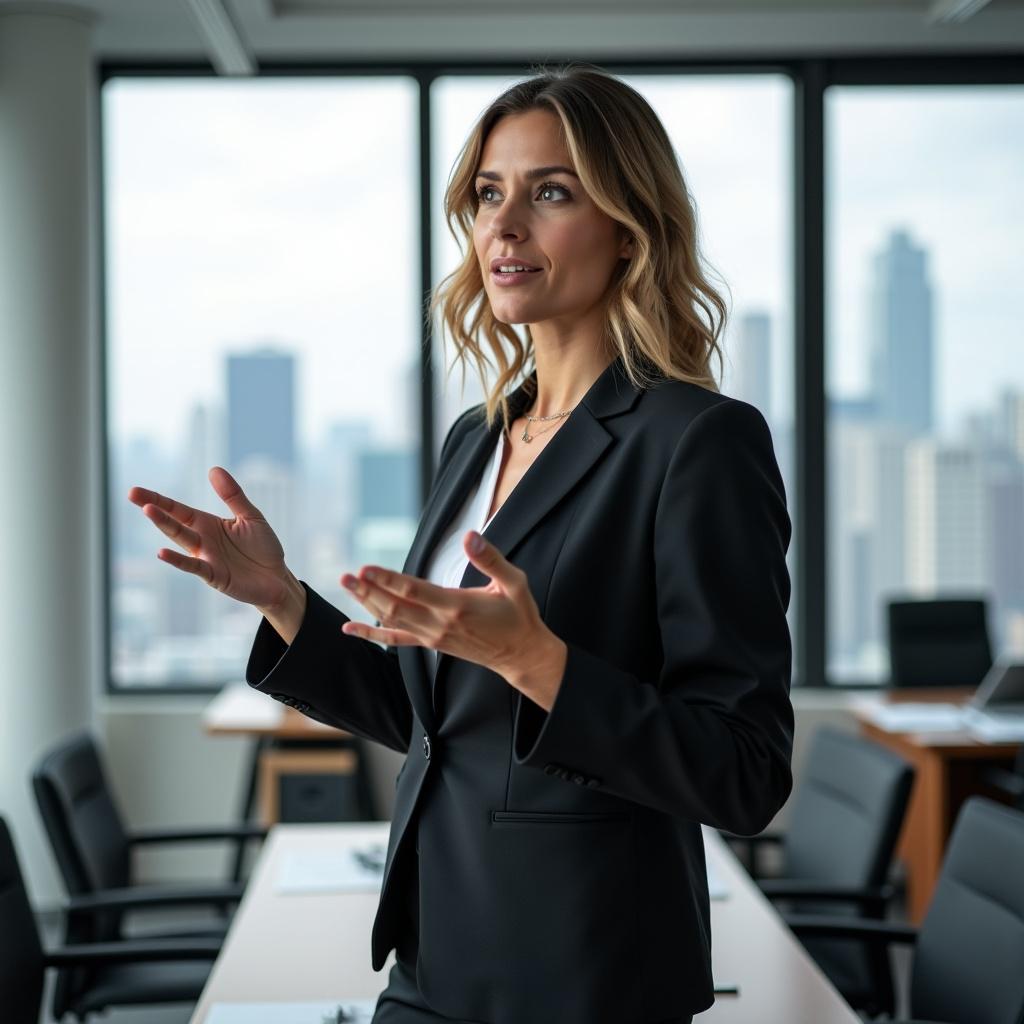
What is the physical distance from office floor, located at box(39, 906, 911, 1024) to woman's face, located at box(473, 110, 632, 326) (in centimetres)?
175

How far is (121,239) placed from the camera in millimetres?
5031

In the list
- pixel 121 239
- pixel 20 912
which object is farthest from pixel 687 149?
pixel 20 912

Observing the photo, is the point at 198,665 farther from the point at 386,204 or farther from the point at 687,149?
the point at 687,149

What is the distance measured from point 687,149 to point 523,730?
4.36m

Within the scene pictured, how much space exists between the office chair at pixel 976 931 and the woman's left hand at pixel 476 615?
119 centimetres

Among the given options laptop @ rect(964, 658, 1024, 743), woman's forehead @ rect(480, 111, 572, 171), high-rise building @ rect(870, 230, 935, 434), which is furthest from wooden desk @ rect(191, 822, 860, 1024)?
high-rise building @ rect(870, 230, 935, 434)

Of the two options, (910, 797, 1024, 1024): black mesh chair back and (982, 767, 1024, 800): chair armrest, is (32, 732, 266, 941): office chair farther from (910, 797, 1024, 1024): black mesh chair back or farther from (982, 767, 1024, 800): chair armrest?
(982, 767, 1024, 800): chair armrest

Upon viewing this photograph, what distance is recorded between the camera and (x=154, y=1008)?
268cm

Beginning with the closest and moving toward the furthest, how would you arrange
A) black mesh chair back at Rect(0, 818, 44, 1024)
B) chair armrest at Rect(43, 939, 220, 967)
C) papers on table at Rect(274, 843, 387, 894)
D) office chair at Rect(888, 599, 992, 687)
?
1. black mesh chair back at Rect(0, 818, 44, 1024)
2. chair armrest at Rect(43, 939, 220, 967)
3. papers on table at Rect(274, 843, 387, 894)
4. office chair at Rect(888, 599, 992, 687)

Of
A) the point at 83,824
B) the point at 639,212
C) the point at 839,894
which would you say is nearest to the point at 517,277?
the point at 639,212

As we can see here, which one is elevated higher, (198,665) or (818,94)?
(818,94)

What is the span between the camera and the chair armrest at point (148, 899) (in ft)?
8.50

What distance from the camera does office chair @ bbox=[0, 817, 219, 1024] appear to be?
211 cm

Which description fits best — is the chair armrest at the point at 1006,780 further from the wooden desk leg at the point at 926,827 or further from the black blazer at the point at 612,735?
the black blazer at the point at 612,735
